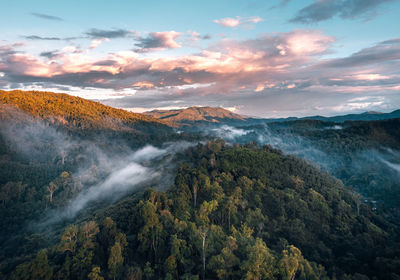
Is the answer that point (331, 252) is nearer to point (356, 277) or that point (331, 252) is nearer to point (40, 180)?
point (356, 277)

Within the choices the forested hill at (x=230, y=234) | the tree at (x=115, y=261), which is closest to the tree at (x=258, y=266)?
the forested hill at (x=230, y=234)

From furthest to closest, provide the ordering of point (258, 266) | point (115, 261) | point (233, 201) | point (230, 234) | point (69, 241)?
1. point (233, 201)
2. point (230, 234)
3. point (69, 241)
4. point (115, 261)
5. point (258, 266)

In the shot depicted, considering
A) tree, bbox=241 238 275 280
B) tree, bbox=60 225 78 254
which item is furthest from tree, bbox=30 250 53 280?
tree, bbox=241 238 275 280

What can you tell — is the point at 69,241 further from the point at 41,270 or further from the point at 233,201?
the point at 233,201

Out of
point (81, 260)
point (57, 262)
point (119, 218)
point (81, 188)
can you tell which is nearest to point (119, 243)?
point (81, 260)

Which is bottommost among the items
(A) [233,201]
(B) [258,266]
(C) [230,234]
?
(C) [230,234]

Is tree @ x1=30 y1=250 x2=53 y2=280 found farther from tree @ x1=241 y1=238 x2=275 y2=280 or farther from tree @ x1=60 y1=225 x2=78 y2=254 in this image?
tree @ x1=241 y1=238 x2=275 y2=280

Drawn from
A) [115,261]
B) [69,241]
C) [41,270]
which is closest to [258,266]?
[115,261]

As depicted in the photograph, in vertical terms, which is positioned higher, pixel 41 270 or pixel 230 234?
pixel 41 270

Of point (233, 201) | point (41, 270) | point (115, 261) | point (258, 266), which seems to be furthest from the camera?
point (233, 201)

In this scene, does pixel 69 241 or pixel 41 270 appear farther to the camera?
pixel 69 241
